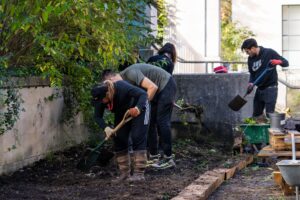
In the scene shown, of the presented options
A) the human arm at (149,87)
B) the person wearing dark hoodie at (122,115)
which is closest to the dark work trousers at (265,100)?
the human arm at (149,87)

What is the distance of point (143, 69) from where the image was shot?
9.66 metres

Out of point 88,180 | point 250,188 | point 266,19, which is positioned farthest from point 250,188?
point 266,19

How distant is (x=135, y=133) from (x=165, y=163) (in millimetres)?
1265

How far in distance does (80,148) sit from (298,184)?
4385 millimetres

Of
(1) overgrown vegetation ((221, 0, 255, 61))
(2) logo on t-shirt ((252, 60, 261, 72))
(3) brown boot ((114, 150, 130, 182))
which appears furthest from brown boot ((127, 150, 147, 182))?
(1) overgrown vegetation ((221, 0, 255, 61))

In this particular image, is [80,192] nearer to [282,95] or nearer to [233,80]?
[233,80]

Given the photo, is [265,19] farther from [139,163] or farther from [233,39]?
[139,163]

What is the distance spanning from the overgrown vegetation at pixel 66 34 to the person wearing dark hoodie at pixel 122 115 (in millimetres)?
402

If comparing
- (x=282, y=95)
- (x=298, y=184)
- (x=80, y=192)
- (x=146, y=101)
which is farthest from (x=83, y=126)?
(x=282, y=95)

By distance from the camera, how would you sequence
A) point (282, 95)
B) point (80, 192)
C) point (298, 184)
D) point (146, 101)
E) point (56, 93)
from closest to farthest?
point (298, 184), point (80, 192), point (146, 101), point (56, 93), point (282, 95)

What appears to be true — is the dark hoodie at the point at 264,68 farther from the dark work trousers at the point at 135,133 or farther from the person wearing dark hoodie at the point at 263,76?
the dark work trousers at the point at 135,133

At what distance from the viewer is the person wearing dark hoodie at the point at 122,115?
8.49 m

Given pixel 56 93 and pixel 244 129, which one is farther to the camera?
pixel 244 129

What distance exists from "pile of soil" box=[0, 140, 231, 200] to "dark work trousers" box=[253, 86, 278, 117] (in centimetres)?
163
